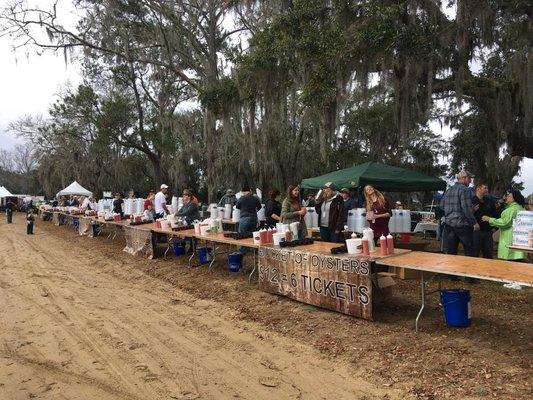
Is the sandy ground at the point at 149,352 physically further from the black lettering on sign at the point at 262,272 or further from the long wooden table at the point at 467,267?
the long wooden table at the point at 467,267

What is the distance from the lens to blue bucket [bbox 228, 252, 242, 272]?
8.07 metres

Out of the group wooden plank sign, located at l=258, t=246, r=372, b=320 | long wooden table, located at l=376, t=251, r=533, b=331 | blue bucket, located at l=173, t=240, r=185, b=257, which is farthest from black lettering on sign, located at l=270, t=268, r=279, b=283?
blue bucket, located at l=173, t=240, r=185, b=257

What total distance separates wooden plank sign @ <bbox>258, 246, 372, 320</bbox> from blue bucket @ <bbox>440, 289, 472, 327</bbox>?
30.2 inches

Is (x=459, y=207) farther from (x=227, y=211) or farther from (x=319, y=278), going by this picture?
(x=227, y=211)

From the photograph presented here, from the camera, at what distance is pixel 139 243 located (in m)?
10.7

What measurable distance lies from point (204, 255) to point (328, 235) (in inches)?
100

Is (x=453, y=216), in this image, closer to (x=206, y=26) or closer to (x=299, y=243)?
(x=299, y=243)

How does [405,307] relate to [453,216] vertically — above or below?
below

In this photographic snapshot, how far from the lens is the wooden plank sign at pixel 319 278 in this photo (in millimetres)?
4844

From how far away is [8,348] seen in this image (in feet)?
14.3

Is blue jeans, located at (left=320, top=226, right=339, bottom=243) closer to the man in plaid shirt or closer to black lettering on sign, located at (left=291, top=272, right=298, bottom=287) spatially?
the man in plaid shirt

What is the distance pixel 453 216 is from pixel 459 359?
2.94 m

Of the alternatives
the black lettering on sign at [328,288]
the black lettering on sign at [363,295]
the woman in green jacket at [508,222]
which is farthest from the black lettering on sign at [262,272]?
the woman in green jacket at [508,222]

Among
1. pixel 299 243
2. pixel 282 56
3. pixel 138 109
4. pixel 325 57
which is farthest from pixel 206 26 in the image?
pixel 299 243
